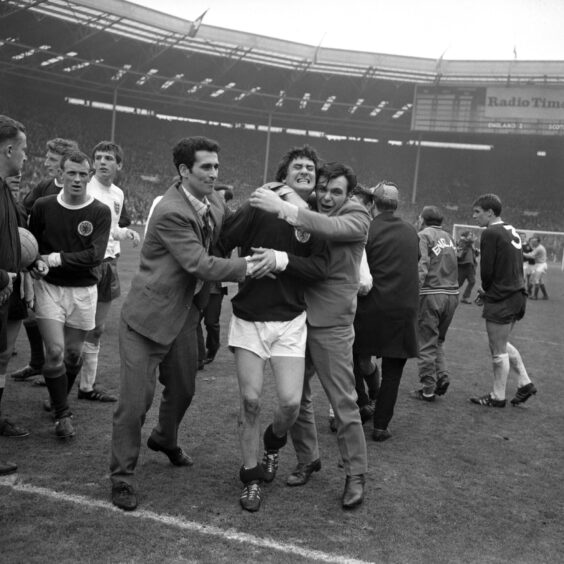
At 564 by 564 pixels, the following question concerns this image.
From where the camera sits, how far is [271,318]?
3.58 meters

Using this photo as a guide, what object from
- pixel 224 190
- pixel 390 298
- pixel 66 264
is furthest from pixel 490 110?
pixel 66 264

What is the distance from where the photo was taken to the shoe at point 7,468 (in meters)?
3.73

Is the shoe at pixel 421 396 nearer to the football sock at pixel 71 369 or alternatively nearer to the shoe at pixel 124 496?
the football sock at pixel 71 369

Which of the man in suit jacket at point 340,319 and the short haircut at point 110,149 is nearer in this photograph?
the man in suit jacket at point 340,319

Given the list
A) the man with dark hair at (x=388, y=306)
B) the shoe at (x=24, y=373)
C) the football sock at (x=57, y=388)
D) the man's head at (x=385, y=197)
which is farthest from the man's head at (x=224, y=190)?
the football sock at (x=57, y=388)

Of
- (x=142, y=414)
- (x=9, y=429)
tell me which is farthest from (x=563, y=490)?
(x=9, y=429)

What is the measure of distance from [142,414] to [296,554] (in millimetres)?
1145

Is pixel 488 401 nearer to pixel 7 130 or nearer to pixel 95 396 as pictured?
pixel 95 396

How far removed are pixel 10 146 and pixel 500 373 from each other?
4737 millimetres

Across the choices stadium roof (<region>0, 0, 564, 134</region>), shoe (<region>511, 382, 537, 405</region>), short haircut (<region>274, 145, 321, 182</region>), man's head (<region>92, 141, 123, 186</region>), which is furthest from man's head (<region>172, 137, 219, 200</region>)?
stadium roof (<region>0, 0, 564, 134</region>)

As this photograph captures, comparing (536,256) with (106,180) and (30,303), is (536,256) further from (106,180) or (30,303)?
(30,303)

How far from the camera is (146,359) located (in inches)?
139

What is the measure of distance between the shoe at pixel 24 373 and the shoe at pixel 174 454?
2.35 metres

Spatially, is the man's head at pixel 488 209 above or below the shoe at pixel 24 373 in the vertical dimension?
above
